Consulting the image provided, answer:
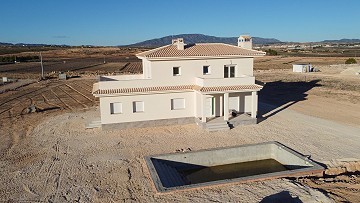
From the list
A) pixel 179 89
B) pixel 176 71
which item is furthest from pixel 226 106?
pixel 176 71

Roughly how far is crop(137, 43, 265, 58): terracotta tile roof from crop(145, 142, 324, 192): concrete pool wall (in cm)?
895

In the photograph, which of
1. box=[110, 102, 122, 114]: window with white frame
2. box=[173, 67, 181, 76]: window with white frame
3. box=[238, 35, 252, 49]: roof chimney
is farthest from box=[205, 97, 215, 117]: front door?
box=[238, 35, 252, 49]: roof chimney

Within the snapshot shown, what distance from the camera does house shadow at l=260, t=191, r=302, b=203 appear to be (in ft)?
40.4

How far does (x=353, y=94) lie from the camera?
3650 centimetres

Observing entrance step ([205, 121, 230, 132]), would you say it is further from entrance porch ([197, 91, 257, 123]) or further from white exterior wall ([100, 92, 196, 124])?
white exterior wall ([100, 92, 196, 124])

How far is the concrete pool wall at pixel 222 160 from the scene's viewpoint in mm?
15375

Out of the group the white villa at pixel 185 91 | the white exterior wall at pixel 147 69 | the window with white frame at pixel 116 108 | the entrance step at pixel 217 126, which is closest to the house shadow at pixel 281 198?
the entrance step at pixel 217 126

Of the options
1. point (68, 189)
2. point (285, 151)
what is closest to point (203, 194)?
point (68, 189)

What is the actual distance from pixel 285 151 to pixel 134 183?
8.86 metres

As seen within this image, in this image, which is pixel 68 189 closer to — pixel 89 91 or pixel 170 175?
pixel 170 175

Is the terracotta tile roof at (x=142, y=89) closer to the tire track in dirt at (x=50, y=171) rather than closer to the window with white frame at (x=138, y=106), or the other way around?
the window with white frame at (x=138, y=106)

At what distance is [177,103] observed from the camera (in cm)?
2453

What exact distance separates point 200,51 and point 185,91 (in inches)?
147

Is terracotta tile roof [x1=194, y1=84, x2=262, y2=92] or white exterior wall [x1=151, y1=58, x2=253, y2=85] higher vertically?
white exterior wall [x1=151, y1=58, x2=253, y2=85]
